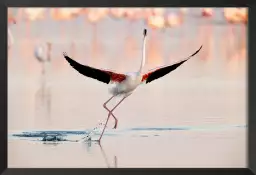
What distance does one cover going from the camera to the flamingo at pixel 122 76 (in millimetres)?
1306

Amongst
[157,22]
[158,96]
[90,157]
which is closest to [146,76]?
[158,96]

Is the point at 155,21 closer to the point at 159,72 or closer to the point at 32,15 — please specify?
the point at 159,72

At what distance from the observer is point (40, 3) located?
4.27 feet

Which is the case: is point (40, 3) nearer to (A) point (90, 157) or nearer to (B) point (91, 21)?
(B) point (91, 21)

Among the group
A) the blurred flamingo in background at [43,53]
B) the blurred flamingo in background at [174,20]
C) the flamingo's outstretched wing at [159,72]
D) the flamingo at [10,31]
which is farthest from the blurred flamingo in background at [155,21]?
the flamingo at [10,31]

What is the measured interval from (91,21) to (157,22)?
21 centimetres

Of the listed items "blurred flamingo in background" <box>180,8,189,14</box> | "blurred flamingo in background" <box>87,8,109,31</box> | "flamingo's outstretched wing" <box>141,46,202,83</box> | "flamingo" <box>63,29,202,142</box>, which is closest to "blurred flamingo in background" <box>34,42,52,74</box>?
"flamingo" <box>63,29,202,142</box>

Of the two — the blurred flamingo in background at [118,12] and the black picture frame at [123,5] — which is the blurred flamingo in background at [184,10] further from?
the blurred flamingo in background at [118,12]

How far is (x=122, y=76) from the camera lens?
131 centimetres

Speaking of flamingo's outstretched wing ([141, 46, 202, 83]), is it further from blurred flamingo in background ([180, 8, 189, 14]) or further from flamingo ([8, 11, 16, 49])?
flamingo ([8, 11, 16, 49])

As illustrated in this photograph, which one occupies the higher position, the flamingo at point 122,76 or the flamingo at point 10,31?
the flamingo at point 10,31

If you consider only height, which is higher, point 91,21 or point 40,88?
point 91,21

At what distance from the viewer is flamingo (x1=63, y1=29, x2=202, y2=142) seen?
1306 millimetres

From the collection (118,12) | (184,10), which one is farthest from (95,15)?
(184,10)
